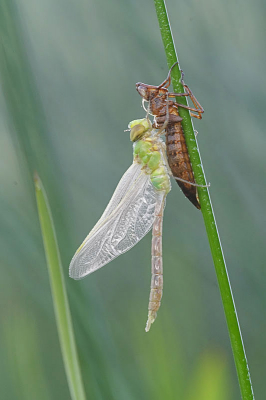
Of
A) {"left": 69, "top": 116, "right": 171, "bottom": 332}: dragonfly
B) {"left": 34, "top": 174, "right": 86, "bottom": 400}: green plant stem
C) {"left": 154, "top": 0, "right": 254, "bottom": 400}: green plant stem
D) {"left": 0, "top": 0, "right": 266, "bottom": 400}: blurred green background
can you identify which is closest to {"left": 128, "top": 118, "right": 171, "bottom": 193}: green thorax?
{"left": 69, "top": 116, "right": 171, "bottom": 332}: dragonfly

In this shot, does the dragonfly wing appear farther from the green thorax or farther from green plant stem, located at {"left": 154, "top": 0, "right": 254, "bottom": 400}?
green plant stem, located at {"left": 154, "top": 0, "right": 254, "bottom": 400}

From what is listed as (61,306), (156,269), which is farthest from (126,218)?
(61,306)

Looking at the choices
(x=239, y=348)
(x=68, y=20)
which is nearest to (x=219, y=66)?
(x=68, y=20)

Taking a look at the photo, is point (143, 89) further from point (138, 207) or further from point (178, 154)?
point (138, 207)

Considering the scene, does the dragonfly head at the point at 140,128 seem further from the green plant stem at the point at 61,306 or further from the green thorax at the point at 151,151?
the green plant stem at the point at 61,306

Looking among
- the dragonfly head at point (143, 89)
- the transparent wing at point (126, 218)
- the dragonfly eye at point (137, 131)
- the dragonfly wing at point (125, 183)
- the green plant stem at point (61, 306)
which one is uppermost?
the dragonfly head at point (143, 89)

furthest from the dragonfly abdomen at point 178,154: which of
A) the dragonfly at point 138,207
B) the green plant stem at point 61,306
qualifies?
the green plant stem at point 61,306
